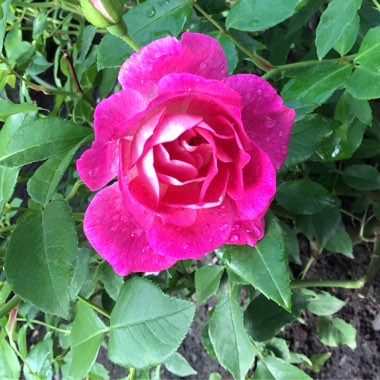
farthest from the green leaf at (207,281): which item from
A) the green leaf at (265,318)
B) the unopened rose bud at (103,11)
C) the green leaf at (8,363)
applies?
the unopened rose bud at (103,11)

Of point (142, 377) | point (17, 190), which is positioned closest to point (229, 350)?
point (142, 377)

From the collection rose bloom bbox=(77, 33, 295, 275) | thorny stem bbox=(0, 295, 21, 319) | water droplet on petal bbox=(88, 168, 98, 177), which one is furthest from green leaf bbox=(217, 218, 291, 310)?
thorny stem bbox=(0, 295, 21, 319)

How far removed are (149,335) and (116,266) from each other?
0.43 ft

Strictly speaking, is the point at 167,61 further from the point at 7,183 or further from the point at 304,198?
the point at 304,198

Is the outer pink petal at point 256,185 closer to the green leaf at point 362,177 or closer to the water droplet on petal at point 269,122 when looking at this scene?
the water droplet on petal at point 269,122

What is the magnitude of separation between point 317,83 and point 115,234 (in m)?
0.23

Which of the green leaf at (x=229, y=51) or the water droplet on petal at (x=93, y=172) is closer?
the water droplet on petal at (x=93, y=172)

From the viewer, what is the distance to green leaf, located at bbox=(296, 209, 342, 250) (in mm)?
792

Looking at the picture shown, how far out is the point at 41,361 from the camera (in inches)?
26.1

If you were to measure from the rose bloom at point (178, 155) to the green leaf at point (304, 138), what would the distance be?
0.11 metres

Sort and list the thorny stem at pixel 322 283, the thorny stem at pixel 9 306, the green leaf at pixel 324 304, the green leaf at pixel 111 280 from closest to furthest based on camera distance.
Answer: the thorny stem at pixel 9 306, the green leaf at pixel 111 280, the thorny stem at pixel 322 283, the green leaf at pixel 324 304

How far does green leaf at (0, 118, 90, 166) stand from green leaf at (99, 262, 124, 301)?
0.81 ft

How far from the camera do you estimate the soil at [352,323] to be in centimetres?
95

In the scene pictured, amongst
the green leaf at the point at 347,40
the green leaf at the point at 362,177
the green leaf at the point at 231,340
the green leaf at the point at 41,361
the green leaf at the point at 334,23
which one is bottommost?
the green leaf at the point at 362,177
